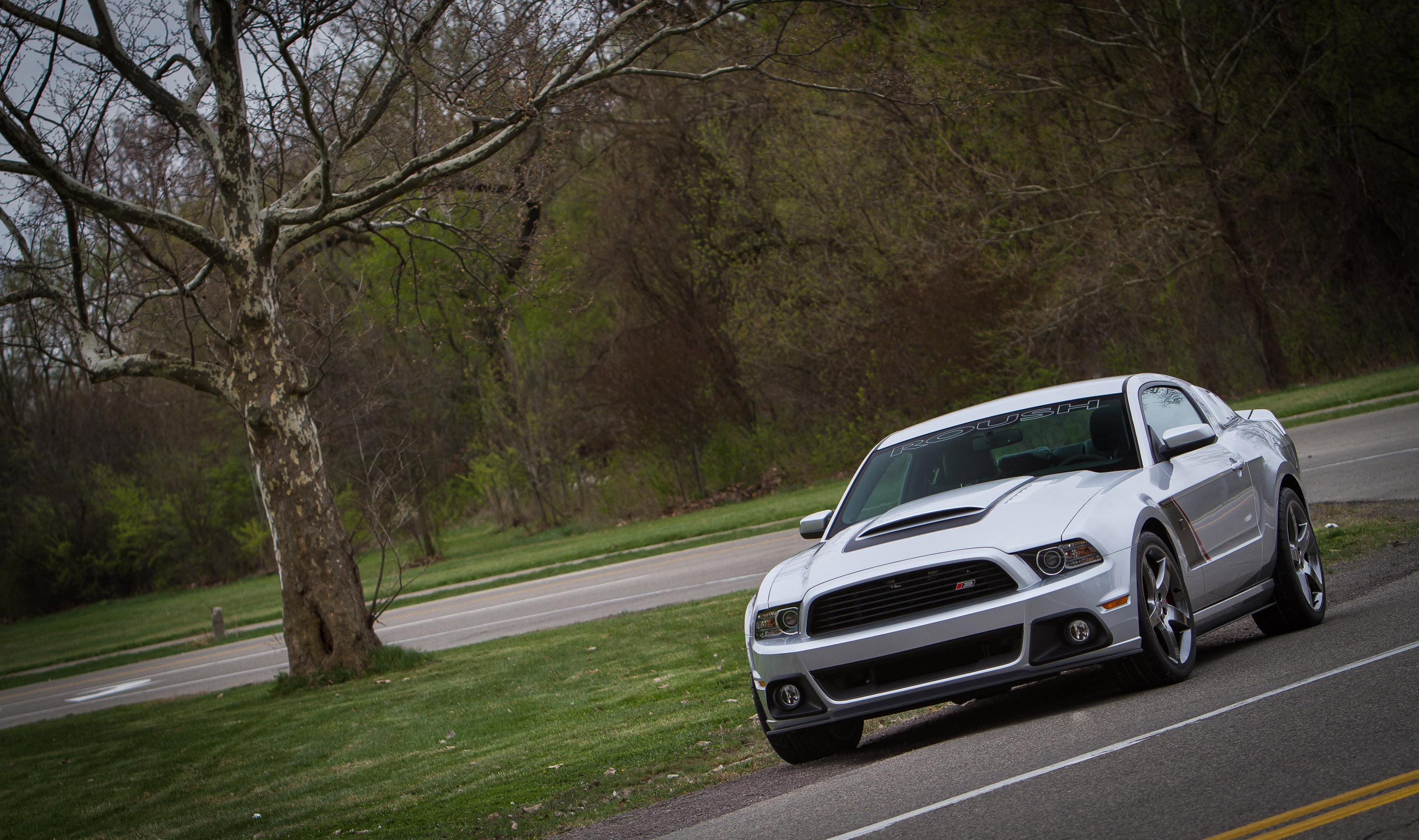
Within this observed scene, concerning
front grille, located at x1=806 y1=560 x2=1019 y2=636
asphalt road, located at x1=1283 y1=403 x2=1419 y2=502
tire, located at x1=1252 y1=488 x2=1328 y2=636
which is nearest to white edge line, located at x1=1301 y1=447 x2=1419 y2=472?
asphalt road, located at x1=1283 y1=403 x2=1419 y2=502

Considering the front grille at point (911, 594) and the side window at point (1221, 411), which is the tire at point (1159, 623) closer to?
the front grille at point (911, 594)

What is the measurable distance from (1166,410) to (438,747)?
19.9 feet

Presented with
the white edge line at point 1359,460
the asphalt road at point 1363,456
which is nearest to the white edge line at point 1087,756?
the asphalt road at point 1363,456

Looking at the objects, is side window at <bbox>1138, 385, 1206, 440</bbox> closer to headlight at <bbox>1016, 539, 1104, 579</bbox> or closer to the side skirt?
the side skirt

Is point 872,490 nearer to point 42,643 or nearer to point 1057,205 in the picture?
point 1057,205

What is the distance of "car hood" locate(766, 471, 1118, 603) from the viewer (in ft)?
20.9

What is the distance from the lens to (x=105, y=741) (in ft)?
48.8

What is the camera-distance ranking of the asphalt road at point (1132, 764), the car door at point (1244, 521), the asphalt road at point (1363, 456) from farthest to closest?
1. the asphalt road at point (1363, 456)
2. the car door at point (1244, 521)
3. the asphalt road at point (1132, 764)

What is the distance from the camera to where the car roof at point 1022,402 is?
7.93m

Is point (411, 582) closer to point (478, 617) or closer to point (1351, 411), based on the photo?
point (478, 617)

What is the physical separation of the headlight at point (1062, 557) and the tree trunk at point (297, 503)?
10795mm

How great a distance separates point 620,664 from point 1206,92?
2387 cm

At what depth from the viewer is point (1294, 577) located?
26.3 ft

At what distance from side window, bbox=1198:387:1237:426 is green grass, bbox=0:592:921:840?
3.03 metres
